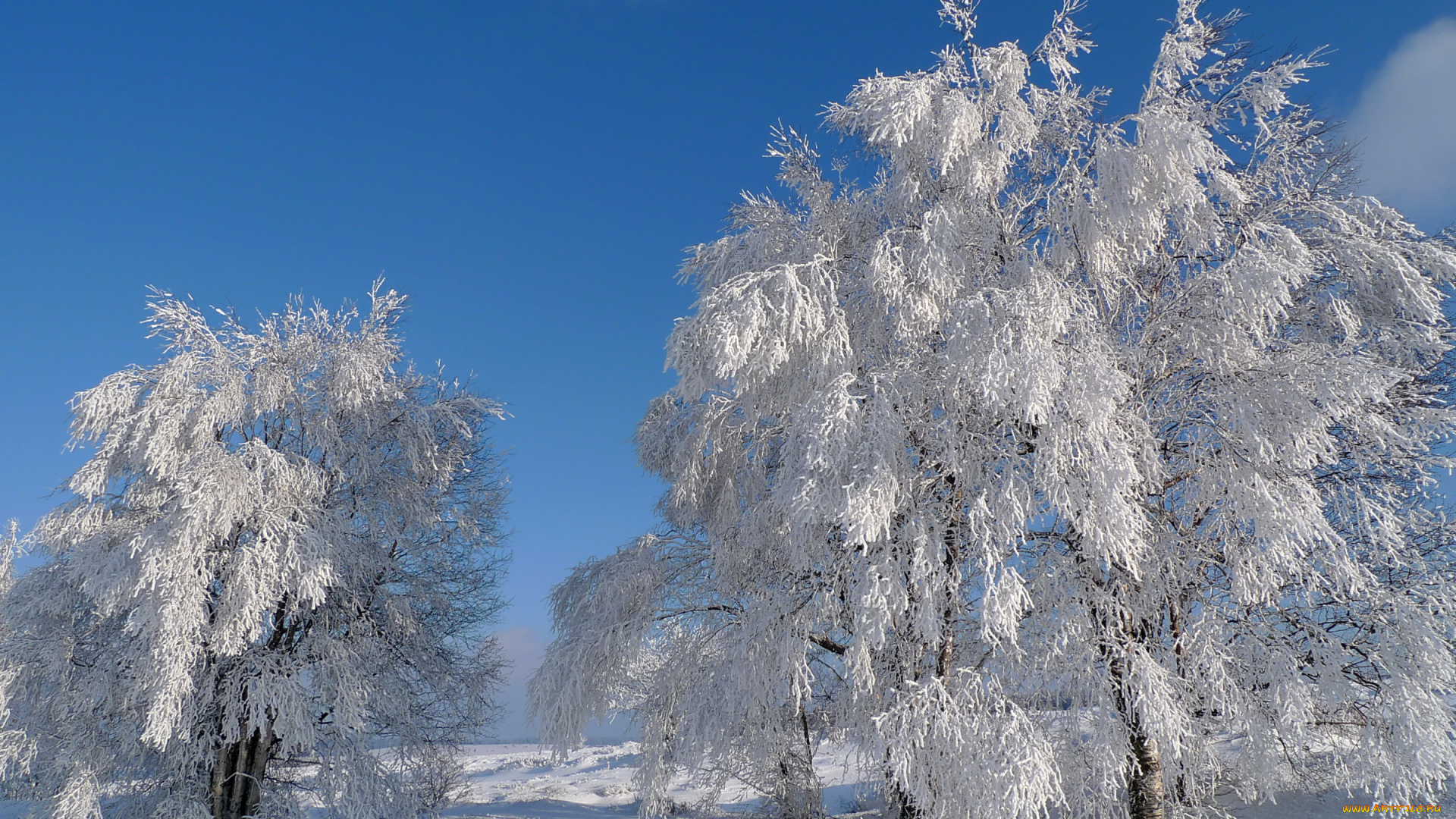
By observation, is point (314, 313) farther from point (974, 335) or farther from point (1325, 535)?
point (1325, 535)

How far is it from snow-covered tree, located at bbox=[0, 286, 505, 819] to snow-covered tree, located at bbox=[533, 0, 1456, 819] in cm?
333

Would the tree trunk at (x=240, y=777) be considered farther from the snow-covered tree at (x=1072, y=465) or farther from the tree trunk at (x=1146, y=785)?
the tree trunk at (x=1146, y=785)

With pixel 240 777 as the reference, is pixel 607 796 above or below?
below

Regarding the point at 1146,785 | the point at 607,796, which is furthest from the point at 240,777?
the point at 1146,785

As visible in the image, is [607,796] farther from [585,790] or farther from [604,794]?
[585,790]

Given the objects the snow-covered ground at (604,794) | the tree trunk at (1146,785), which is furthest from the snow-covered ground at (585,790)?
the tree trunk at (1146,785)

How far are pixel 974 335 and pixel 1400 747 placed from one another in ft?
15.9

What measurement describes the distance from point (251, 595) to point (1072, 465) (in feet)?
29.3

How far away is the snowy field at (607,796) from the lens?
10.1 metres

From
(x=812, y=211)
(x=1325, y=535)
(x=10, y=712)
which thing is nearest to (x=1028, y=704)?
(x=1325, y=535)

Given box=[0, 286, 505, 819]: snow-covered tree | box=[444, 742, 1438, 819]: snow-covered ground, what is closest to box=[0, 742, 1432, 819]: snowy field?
box=[444, 742, 1438, 819]: snow-covered ground

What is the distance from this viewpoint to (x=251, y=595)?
9633mm

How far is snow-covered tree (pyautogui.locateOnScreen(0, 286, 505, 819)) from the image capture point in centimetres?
988

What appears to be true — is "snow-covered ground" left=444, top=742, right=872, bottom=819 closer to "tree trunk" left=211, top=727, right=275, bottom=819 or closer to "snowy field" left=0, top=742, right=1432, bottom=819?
"snowy field" left=0, top=742, right=1432, bottom=819
